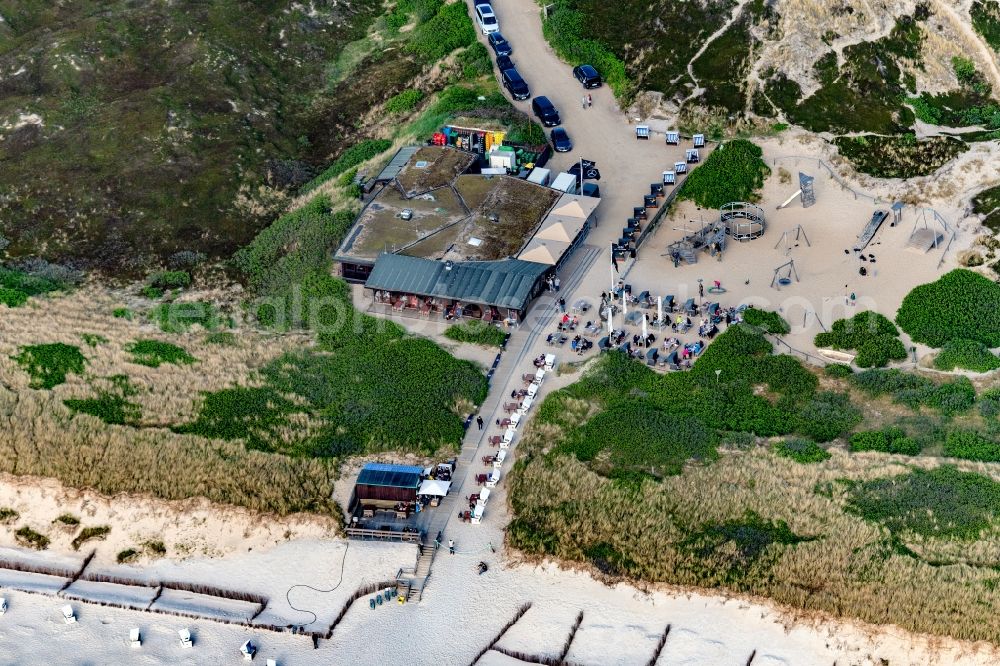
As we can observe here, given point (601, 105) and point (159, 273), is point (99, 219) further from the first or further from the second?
point (601, 105)

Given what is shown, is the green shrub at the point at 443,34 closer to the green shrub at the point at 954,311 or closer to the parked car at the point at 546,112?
the parked car at the point at 546,112

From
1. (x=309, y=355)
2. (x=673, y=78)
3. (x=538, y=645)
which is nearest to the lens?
(x=538, y=645)

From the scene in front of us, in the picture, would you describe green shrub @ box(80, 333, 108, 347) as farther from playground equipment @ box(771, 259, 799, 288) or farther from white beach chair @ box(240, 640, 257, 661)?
playground equipment @ box(771, 259, 799, 288)

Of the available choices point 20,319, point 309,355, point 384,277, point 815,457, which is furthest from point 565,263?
point 20,319

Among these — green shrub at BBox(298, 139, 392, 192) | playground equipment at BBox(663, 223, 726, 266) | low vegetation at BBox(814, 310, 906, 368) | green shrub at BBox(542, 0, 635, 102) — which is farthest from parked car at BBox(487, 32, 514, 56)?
low vegetation at BBox(814, 310, 906, 368)

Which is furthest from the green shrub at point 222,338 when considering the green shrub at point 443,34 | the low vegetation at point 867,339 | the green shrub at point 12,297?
the green shrub at point 443,34

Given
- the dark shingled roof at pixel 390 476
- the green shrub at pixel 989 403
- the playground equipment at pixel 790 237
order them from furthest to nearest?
the playground equipment at pixel 790 237 < the green shrub at pixel 989 403 < the dark shingled roof at pixel 390 476
